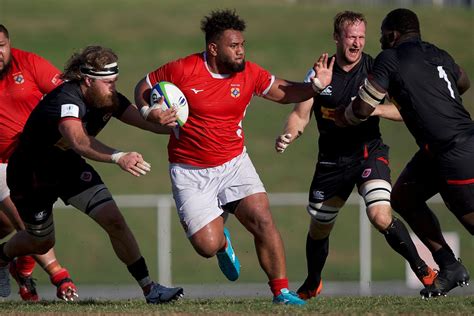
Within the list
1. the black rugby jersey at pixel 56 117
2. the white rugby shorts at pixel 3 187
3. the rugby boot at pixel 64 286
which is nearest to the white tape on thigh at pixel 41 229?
the black rugby jersey at pixel 56 117

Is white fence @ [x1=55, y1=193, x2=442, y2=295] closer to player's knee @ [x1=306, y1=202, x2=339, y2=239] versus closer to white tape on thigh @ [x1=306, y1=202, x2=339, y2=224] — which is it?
player's knee @ [x1=306, y1=202, x2=339, y2=239]

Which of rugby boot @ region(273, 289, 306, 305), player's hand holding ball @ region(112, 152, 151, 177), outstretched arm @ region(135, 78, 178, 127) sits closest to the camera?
player's hand holding ball @ region(112, 152, 151, 177)

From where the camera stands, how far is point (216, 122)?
32.7 ft

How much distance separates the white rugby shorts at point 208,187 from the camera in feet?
32.5

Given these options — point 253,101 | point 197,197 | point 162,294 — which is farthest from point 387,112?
point 253,101

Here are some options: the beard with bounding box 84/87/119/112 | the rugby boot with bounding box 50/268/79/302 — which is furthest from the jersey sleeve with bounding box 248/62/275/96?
the rugby boot with bounding box 50/268/79/302

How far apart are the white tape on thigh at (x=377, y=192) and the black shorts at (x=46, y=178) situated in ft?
8.37

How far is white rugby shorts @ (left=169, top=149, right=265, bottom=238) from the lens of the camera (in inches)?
390

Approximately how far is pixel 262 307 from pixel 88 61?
2.71 metres

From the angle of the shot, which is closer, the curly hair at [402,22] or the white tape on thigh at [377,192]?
the curly hair at [402,22]

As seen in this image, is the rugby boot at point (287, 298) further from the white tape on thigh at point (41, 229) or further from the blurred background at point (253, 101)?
the blurred background at point (253, 101)

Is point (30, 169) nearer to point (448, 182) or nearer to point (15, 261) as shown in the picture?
point (15, 261)

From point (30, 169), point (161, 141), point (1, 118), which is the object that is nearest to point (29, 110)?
point (1, 118)

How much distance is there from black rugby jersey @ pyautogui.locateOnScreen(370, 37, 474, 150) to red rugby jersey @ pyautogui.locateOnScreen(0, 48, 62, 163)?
3.73 meters
